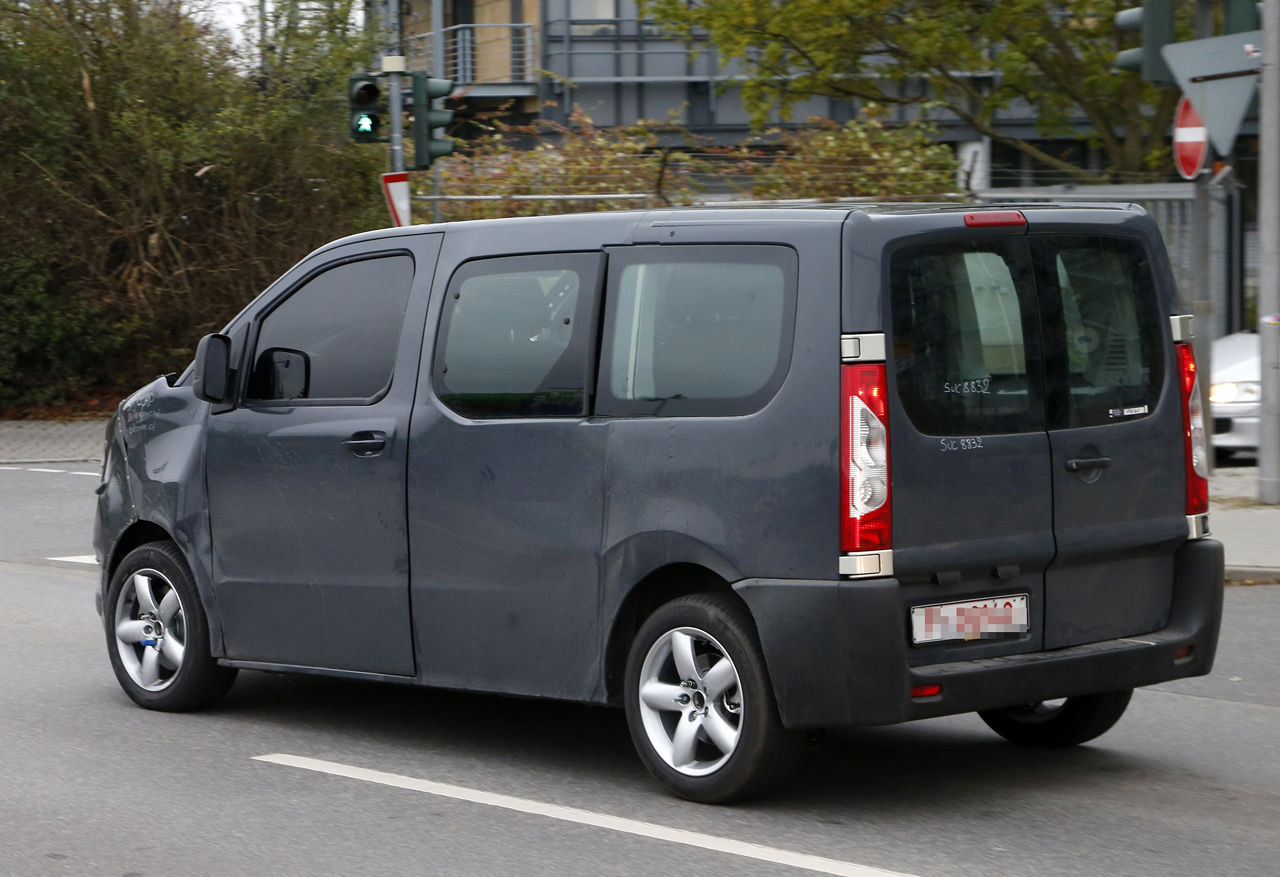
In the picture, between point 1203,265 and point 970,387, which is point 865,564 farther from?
point 1203,265

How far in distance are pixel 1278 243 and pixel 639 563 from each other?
801 cm

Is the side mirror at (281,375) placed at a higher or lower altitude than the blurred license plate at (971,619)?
higher

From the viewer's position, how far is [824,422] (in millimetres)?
4934

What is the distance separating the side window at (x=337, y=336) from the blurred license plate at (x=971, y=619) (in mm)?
2113

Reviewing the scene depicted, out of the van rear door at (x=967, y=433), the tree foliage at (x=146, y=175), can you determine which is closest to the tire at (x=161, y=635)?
the van rear door at (x=967, y=433)

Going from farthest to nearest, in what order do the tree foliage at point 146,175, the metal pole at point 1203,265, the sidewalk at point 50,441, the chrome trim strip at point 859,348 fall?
the tree foliage at point 146,175 → the sidewalk at point 50,441 → the metal pole at point 1203,265 → the chrome trim strip at point 859,348

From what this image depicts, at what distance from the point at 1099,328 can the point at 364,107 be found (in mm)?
12465

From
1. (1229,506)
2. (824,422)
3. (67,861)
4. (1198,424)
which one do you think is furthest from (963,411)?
(1229,506)

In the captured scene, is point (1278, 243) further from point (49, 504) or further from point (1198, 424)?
point (49, 504)

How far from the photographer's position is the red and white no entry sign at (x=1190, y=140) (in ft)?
39.9

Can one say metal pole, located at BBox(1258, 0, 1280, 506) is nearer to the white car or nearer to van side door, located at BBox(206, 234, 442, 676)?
the white car

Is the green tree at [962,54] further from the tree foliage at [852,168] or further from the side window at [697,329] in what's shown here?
the side window at [697,329]

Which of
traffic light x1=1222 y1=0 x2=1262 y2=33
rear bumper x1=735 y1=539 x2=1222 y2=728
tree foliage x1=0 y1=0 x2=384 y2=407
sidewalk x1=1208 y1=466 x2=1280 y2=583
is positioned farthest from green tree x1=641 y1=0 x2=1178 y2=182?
rear bumper x1=735 y1=539 x2=1222 y2=728

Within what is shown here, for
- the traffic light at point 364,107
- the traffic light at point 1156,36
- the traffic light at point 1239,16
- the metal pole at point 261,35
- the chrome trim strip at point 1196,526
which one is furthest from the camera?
the metal pole at point 261,35
